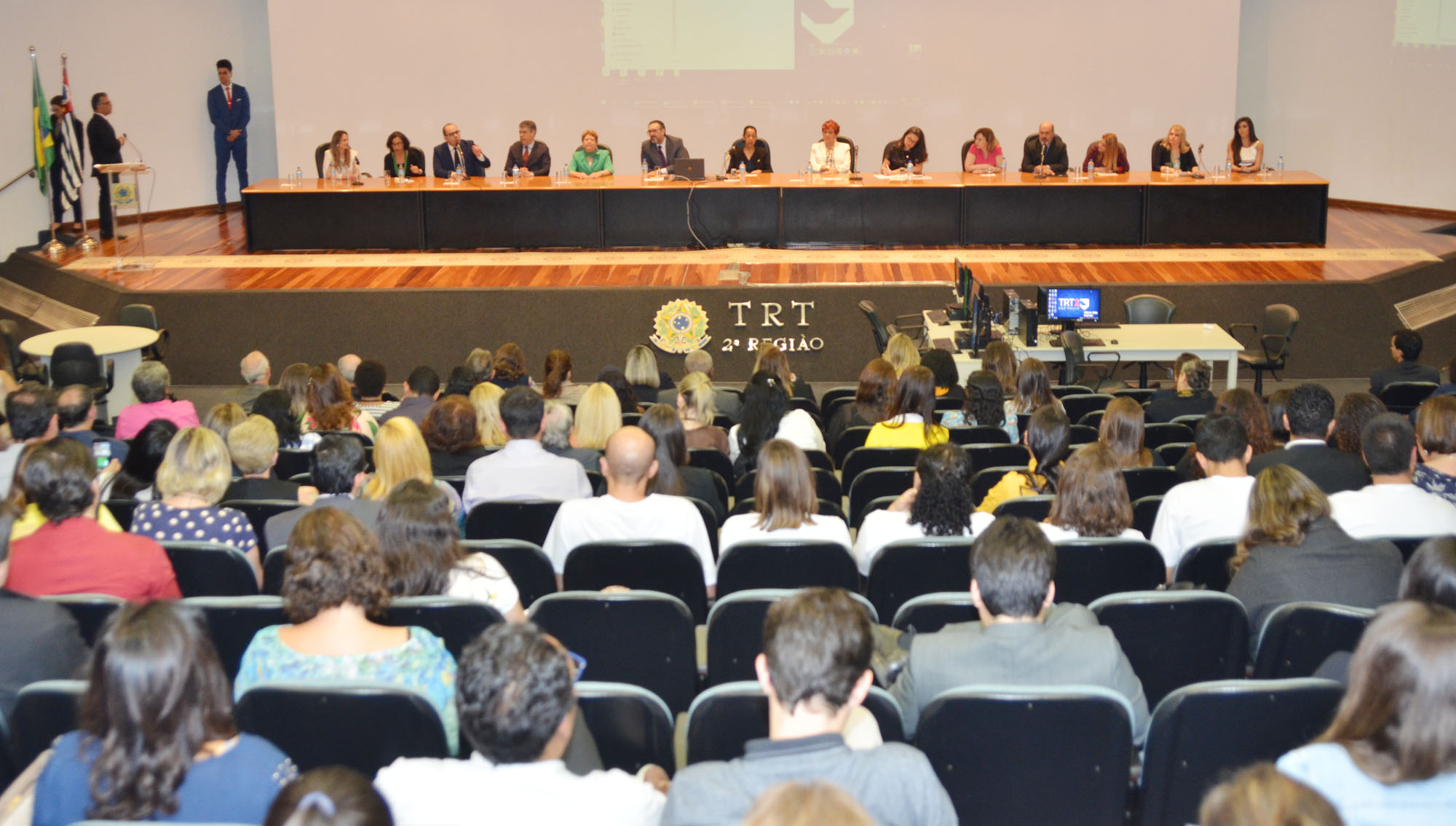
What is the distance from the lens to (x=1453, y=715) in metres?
1.91

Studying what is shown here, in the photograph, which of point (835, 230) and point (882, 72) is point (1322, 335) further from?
point (882, 72)

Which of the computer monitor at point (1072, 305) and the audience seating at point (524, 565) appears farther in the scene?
the computer monitor at point (1072, 305)

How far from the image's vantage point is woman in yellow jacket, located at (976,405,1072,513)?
4441mm

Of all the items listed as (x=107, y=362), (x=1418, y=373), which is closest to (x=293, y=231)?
(x=107, y=362)

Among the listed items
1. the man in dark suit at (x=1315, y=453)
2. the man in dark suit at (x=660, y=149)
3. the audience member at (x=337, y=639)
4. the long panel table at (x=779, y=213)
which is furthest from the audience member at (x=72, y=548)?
the man in dark suit at (x=660, y=149)

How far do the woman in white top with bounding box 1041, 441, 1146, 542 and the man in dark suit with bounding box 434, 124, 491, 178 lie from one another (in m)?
9.44

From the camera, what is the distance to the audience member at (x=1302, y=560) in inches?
128

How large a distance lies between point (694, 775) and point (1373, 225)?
1295 centimetres

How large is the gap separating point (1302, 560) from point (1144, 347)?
509 cm

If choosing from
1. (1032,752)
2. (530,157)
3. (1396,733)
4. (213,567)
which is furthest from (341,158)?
(1396,733)

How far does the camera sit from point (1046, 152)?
482 inches

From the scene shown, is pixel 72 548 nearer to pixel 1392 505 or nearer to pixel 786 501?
pixel 786 501

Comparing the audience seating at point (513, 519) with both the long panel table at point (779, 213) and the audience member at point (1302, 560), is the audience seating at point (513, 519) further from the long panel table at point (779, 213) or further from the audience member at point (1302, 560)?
the long panel table at point (779, 213)

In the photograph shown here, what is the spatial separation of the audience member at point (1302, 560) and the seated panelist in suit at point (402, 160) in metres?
10.2
